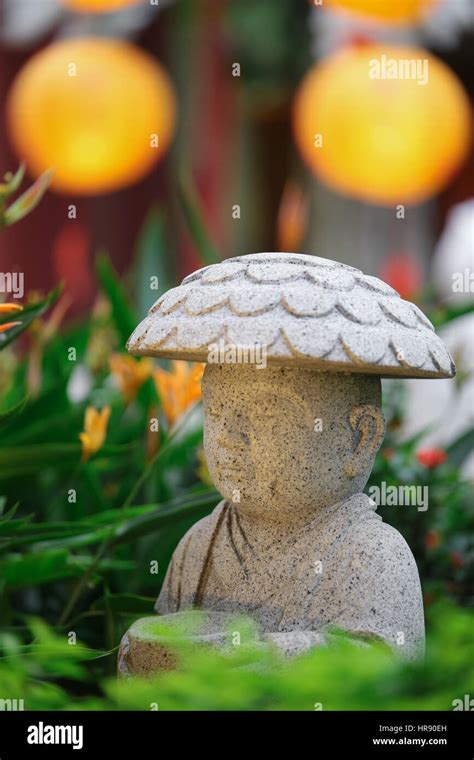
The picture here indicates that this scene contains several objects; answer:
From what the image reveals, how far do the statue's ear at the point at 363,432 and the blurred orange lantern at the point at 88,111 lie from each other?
218 cm

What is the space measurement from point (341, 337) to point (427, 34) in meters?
3.50

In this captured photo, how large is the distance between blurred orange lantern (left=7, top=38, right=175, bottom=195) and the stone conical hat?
2.17 metres

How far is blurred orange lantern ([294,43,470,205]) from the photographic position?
326cm

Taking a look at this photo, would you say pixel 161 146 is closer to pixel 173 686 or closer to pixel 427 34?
pixel 427 34

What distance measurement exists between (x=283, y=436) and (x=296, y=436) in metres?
0.02

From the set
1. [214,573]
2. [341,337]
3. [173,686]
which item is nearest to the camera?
[173,686]

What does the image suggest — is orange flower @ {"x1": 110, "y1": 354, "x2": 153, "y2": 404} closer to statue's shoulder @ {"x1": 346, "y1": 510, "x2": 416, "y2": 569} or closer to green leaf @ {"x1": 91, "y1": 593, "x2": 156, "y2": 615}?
green leaf @ {"x1": 91, "y1": 593, "x2": 156, "y2": 615}

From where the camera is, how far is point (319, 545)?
49.5 inches

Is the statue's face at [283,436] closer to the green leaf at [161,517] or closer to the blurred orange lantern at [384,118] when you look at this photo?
the green leaf at [161,517]

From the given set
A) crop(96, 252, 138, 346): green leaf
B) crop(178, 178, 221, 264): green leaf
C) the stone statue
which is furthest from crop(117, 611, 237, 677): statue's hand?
crop(178, 178, 221, 264): green leaf

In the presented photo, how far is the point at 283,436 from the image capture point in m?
1.23

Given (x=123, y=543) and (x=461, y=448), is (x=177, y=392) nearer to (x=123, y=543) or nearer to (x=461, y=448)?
(x=123, y=543)

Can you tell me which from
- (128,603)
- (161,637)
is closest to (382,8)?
(128,603)
